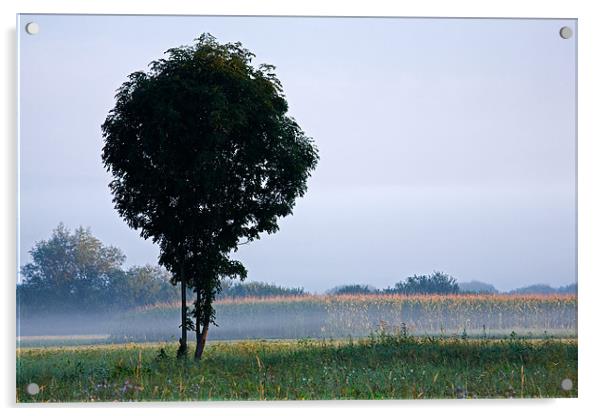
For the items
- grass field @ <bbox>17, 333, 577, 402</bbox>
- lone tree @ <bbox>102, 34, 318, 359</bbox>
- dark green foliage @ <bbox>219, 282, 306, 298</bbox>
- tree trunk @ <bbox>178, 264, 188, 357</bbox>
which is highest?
lone tree @ <bbox>102, 34, 318, 359</bbox>

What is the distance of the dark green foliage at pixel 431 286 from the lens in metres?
8.14

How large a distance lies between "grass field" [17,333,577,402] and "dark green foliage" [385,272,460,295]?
0.38 m

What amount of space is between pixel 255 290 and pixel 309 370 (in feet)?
2.57

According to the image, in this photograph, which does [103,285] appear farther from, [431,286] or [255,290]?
[431,286]

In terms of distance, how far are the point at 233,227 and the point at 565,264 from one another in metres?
2.72

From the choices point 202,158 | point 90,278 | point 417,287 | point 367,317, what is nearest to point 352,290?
point 367,317

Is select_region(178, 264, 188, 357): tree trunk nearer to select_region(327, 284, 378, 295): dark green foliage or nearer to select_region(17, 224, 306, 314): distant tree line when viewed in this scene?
select_region(17, 224, 306, 314): distant tree line

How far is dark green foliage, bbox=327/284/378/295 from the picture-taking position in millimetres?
8102

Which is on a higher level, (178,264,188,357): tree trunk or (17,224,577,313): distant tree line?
(17,224,577,313): distant tree line

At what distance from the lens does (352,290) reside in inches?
320

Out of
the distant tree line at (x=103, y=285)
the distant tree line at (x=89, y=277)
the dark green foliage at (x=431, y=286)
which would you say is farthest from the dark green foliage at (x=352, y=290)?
the distant tree line at (x=89, y=277)

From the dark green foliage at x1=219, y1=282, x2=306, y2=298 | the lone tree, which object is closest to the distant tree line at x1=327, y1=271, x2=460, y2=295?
the dark green foliage at x1=219, y1=282, x2=306, y2=298

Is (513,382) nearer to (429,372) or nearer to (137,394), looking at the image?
(429,372)
